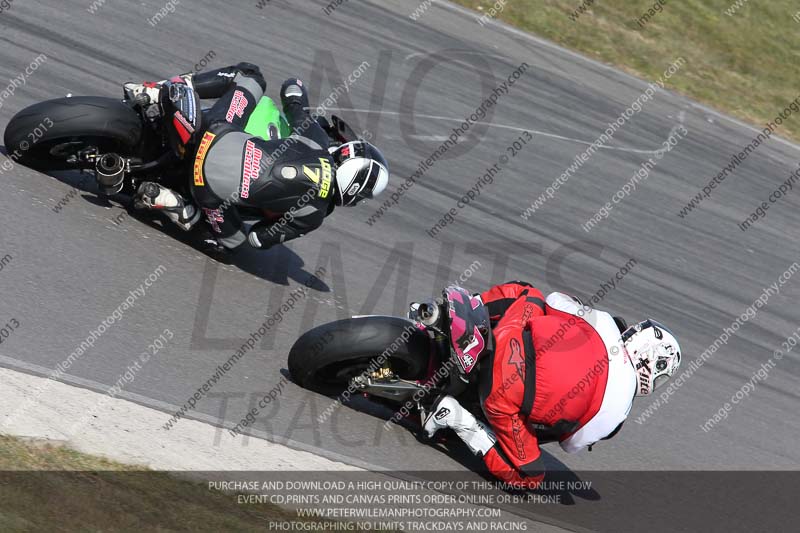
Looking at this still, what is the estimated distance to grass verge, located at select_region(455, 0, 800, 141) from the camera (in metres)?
17.5

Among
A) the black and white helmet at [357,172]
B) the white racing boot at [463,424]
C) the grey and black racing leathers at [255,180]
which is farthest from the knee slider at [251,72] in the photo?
the white racing boot at [463,424]

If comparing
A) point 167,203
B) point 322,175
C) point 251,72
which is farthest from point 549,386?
point 251,72

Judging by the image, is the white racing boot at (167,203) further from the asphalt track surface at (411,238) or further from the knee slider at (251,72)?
the knee slider at (251,72)

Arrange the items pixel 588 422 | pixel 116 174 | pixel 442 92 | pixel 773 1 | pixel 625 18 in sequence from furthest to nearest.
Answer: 1. pixel 773 1
2. pixel 625 18
3. pixel 442 92
4. pixel 116 174
5. pixel 588 422

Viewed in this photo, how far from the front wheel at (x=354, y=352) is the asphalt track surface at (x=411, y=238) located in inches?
7.3

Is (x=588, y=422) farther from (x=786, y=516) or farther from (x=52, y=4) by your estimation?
(x=52, y=4)

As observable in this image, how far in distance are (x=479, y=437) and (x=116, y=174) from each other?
3199 mm

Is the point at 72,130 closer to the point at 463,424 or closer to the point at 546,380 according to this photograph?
the point at 463,424

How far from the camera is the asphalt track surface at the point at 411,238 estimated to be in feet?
20.4

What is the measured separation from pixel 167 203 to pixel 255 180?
688mm

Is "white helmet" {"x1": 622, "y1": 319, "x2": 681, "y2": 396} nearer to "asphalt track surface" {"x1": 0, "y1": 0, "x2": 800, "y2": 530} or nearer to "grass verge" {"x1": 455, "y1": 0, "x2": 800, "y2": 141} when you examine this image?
"asphalt track surface" {"x1": 0, "y1": 0, "x2": 800, "y2": 530}

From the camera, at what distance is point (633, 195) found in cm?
1230

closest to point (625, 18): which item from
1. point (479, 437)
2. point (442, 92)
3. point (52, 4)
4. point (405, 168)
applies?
point (442, 92)

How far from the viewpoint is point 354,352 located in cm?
580
